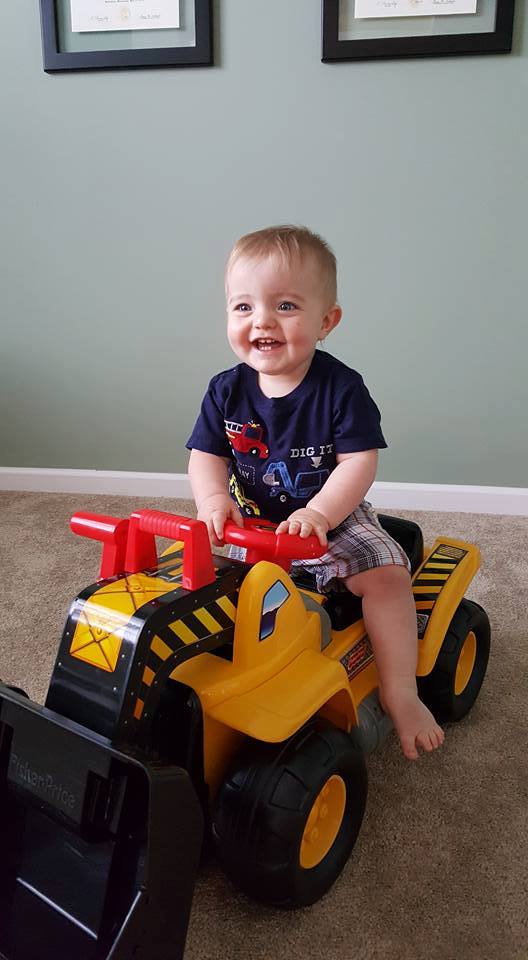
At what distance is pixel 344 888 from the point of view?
0.82 meters

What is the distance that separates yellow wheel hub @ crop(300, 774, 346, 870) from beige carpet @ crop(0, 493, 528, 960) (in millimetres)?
51

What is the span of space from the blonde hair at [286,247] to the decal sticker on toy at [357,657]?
0.47 metres

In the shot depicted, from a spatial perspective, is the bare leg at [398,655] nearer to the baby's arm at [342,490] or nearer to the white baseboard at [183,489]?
the baby's arm at [342,490]

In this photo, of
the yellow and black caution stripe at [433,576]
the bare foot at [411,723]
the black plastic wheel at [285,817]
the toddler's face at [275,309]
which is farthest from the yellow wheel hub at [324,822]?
the toddler's face at [275,309]

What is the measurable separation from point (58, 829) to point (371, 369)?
1398mm

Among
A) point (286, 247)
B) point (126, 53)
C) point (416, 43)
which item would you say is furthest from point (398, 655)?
point (126, 53)

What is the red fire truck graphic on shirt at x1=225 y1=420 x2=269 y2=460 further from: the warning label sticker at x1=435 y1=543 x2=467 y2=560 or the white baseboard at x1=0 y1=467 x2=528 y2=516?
the white baseboard at x1=0 y1=467 x2=528 y2=516

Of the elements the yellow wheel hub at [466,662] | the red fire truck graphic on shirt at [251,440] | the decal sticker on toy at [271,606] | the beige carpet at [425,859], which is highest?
the red fire truck graphic on shirt at [251,440]

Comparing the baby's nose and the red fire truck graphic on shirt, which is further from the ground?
the baby's nose

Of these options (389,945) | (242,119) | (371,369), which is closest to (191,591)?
(389,945)

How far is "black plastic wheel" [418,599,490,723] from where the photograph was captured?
3.50 feet

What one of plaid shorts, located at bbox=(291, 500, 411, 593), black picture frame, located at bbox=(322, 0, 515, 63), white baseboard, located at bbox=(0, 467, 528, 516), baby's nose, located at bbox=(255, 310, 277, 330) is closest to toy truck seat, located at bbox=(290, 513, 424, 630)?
plaid shorts, located at bbox=(291, 500, 411, 593)

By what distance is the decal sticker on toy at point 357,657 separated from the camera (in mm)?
969

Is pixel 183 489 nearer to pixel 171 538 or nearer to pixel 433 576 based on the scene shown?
pixel 433 576
